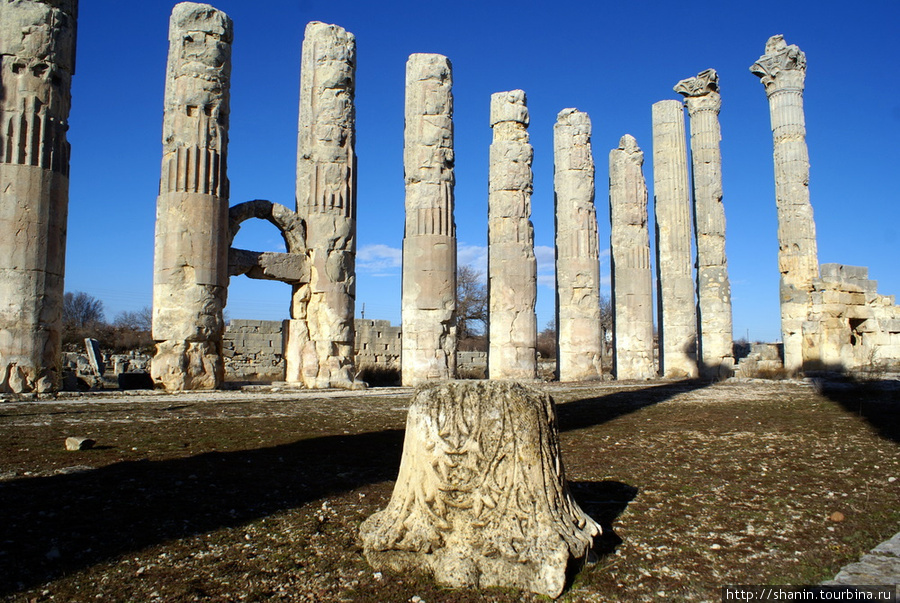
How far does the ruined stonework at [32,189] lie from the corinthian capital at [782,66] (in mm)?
19313

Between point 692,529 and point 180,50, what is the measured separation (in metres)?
13.3

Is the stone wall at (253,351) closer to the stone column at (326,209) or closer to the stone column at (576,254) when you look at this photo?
the stone column at (326,209)

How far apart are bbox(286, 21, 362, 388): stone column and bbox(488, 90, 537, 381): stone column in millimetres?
3981

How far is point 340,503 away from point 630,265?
58.4 ft

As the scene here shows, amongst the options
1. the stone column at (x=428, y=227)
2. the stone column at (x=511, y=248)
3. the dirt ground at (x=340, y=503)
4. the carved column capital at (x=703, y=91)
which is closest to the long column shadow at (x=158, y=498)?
the dirt ground at (x=340, y=503)

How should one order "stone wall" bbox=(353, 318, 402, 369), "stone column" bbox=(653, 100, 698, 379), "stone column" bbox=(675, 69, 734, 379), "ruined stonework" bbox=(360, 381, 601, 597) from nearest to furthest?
"ruined stonework" bbox=(360, 381, 601, 597)
"stone column" bbox=(675, 69, 734, 379)
"stone column" bbox=(653, 100, 698, 379)
"stone wall" bbox=(353, 318, 402, 369)

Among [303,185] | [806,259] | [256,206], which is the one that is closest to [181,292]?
[256,206]

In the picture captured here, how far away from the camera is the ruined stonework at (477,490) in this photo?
11.0 ft

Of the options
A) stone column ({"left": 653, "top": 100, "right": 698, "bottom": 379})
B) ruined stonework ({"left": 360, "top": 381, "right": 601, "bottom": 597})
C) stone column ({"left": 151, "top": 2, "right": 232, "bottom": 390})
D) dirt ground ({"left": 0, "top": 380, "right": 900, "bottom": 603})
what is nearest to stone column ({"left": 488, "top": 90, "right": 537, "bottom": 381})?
stone column ({"left": 653, "top": 100, "right": 698, "bottom": 379})

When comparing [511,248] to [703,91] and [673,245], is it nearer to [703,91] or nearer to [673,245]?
[673,245]

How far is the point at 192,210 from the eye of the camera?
1324cm

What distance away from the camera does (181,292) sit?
Result: 42.9 ft

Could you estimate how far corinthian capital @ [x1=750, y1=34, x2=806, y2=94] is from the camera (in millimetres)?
21000

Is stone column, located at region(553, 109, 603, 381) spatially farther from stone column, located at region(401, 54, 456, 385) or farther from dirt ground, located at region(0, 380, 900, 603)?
dirt ground, located at region(0, 380, 900, 603)
